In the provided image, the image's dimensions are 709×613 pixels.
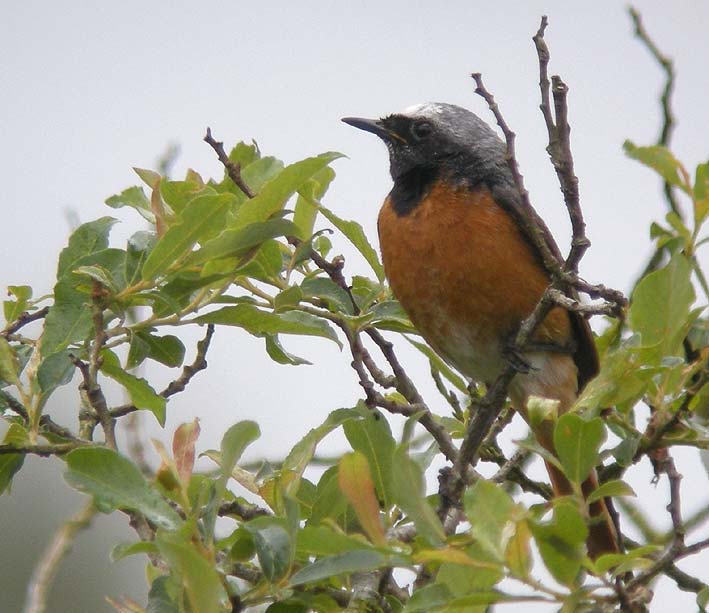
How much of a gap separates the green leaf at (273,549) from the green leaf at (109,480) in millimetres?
153

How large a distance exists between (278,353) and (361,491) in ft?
3.06

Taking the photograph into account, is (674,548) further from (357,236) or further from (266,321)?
(357,236)

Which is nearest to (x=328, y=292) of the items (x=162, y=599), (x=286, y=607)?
(x=286, y=607)

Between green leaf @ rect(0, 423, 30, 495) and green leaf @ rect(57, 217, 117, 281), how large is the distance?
15.2 inches

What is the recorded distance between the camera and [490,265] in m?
3.86

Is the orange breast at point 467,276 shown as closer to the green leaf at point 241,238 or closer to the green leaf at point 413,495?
the green leaf at point 241,238

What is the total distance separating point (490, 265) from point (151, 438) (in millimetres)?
1983

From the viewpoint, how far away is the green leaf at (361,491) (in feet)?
6.31

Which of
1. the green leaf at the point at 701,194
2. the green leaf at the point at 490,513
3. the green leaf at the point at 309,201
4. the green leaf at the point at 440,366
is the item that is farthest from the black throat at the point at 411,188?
the green leaf at the point at 490,513

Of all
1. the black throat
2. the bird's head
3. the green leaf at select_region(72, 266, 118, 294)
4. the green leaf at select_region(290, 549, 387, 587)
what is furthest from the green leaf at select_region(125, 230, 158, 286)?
the bird's head

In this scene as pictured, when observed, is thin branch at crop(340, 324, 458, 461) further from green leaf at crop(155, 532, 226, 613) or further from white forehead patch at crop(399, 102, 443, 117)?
white forehead patch at crop(399, 102, 443, 117)

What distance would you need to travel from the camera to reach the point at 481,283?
3873 mm

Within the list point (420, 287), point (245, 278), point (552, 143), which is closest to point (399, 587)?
point (245, 278)

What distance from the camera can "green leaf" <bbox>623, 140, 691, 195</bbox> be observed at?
2.39 meters
